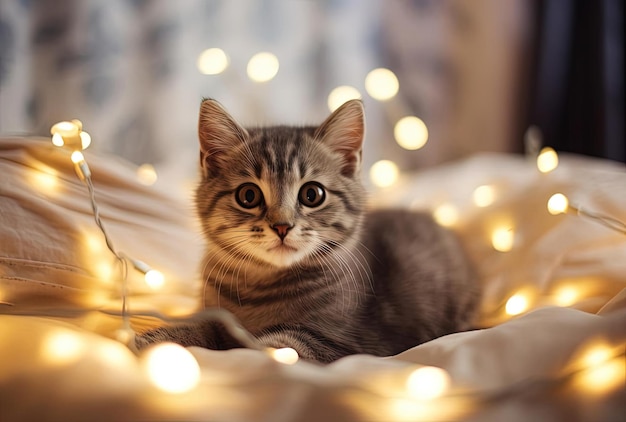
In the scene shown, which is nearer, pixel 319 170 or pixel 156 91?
pixel 319 170

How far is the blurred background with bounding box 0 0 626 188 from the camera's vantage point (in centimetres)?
203

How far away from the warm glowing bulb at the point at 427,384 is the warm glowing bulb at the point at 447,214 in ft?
2.89

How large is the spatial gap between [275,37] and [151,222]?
50.4 inches

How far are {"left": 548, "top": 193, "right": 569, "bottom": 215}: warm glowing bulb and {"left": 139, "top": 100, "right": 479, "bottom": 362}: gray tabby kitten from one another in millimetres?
255

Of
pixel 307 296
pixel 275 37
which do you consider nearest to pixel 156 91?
pixel 275 37

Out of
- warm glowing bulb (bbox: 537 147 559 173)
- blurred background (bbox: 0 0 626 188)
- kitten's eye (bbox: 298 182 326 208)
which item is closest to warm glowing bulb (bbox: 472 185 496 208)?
warm glowing bulb (bbox: 537 147 559 173)

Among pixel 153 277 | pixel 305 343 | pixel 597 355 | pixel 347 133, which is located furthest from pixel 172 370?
pixel 347 133

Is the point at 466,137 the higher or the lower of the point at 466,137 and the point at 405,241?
the higher

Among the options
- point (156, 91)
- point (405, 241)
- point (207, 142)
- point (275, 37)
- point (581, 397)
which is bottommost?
point (581, 397)

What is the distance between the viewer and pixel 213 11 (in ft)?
Answer: 7.61

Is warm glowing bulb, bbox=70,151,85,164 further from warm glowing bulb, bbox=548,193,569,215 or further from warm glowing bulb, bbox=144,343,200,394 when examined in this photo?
warm glowing bulb, bbox=548,193,569,215

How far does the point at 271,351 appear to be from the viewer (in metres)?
0.92

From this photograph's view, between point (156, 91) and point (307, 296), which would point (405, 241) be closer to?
point (307, 296)

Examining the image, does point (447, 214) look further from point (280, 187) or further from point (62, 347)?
point (62, 347)
